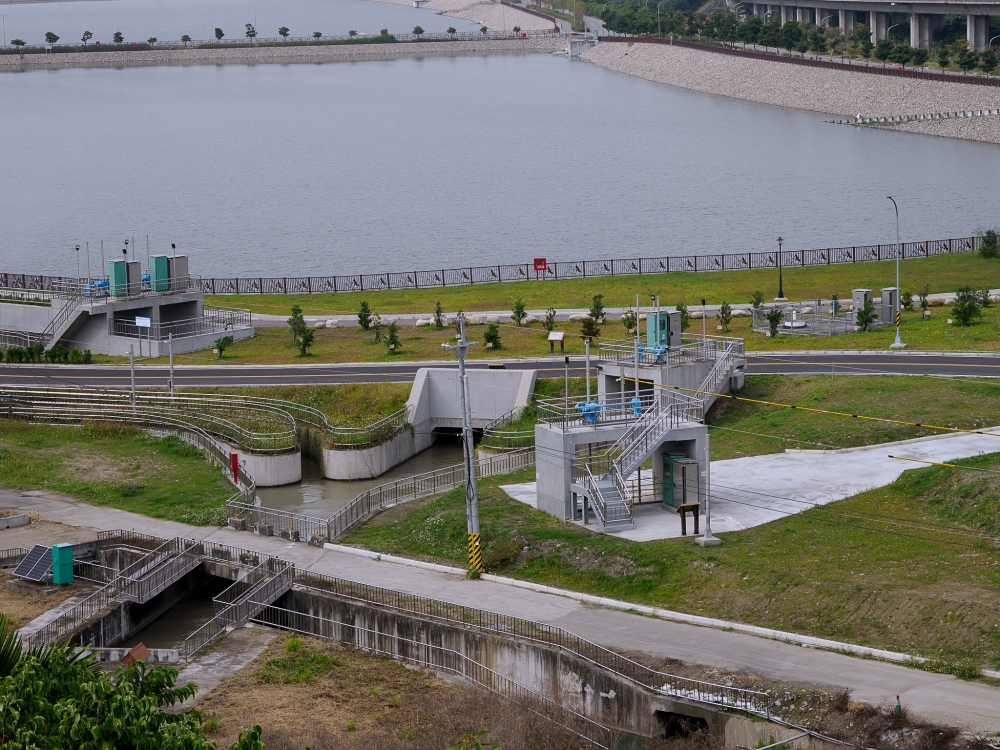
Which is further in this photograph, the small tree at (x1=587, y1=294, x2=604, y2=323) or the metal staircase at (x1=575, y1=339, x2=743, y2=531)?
the small tree at (x1=587, y1=294, x2=604, y2=323)

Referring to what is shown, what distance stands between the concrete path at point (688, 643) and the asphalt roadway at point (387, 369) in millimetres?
20434

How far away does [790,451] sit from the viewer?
54.5m

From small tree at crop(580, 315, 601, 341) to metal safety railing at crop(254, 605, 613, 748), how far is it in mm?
31967

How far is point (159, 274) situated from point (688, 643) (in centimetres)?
5238

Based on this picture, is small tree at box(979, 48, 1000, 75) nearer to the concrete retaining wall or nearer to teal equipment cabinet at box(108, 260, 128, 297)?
teal equipment cabinet at box(108, 260, 128, 297)

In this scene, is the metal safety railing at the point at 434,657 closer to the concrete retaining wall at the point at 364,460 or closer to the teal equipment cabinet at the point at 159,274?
the concrete retaining wall at the point at 364,460

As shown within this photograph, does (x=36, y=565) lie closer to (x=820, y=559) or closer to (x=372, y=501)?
(x=372, y=501)

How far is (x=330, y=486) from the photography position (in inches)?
2474

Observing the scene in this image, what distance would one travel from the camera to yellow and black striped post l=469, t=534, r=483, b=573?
44.8m

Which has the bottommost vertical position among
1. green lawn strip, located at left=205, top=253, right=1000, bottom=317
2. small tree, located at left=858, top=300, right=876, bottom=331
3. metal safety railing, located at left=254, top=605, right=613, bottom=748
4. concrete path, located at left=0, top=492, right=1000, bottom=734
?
metal safety railing, located at left=254, top=605, right=613, bottom=748

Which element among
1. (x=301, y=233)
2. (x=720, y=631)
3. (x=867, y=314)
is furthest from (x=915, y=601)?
(x=301, y=233)

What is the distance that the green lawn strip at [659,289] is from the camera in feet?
294

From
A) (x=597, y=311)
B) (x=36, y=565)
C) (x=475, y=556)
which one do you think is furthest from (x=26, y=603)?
(x=597, y=311)

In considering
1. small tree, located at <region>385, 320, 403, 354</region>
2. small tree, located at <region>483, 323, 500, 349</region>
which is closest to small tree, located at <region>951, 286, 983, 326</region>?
small tree, located at <region>483, 323, 500, 349</region>
